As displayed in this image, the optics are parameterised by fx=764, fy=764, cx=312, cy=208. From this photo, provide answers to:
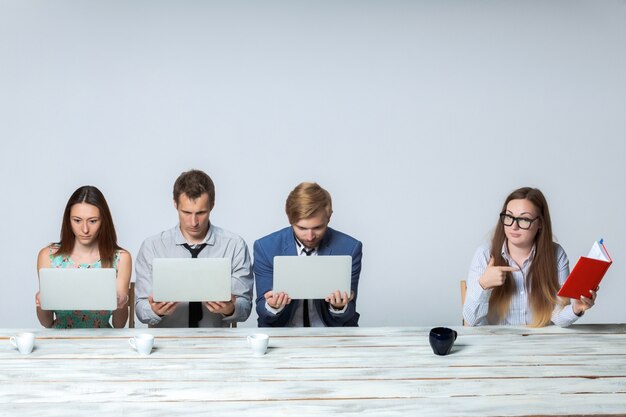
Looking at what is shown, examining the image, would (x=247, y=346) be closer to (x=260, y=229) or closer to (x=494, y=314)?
(x=494, y=314)

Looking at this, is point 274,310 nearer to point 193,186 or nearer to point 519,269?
point 193,186

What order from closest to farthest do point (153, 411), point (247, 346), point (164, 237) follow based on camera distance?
point (153, 411), point (247, 346), point (164, 237)

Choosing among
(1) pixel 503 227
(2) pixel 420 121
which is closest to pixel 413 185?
(2) pixel 420 121

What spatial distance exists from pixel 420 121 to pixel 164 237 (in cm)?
213

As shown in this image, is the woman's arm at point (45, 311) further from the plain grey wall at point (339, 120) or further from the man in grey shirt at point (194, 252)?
the plain grey wall at point (339, 120)

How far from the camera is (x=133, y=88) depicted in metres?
4.73

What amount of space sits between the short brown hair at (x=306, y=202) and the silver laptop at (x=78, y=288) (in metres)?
0.85

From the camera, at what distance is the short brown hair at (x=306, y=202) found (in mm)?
3211

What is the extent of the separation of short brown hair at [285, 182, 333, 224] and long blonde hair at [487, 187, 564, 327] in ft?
2.40

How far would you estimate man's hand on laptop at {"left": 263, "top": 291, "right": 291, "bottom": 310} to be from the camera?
2.98 m

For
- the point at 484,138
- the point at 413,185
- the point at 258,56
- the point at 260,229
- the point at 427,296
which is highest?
the point at 258,56

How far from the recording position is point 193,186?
129 inches

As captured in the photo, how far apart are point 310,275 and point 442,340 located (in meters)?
0.67

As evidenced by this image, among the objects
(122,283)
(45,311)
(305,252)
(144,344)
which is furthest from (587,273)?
(45,311)
